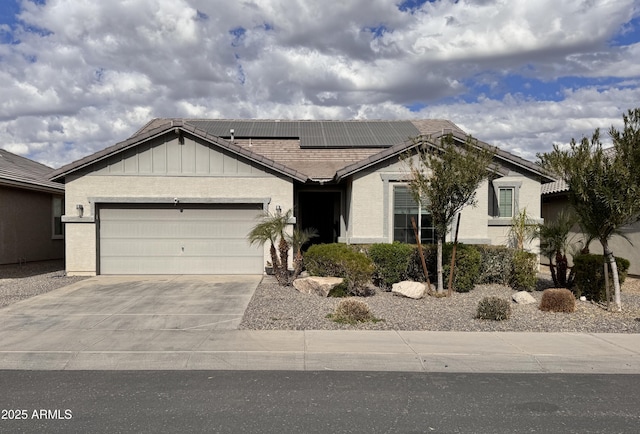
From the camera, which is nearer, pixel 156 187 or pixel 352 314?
pixel 352 314

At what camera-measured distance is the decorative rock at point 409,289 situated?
458 inches

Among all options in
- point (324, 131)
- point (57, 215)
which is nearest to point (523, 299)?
point (324, 131)

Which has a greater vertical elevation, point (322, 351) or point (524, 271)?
point (524, 271)

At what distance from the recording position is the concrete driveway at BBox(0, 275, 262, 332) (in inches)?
358

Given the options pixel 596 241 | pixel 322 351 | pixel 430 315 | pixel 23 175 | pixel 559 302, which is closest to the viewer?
pixel 322 351

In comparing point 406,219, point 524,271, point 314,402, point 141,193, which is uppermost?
point 141,193

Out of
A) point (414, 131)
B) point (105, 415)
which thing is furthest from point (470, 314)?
point (414, 131)

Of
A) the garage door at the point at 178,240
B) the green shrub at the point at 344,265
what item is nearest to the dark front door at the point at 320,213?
the garage door at the point at 178,240

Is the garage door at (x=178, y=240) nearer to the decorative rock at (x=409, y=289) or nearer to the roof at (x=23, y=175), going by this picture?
the roof at (x=23, y=175)

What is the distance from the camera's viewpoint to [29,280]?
1473 cm

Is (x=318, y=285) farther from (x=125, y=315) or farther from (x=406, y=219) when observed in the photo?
(x=406, y=219)

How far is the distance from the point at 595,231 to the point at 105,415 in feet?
31.1

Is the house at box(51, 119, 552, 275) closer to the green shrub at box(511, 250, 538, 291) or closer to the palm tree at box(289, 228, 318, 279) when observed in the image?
the palm tree at box(289, 228, 318, 279)

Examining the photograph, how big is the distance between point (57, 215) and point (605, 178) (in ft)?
63.4
